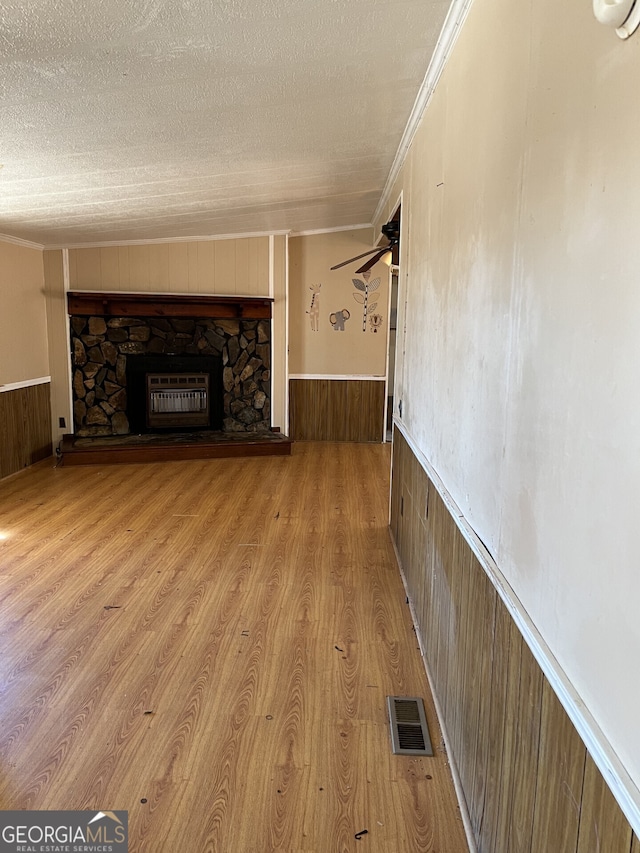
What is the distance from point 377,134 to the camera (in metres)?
3.04

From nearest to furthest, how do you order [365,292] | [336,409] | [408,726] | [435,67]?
[408,726]
[435,67]
[365,292]
[336,409]

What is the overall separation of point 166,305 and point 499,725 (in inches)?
217

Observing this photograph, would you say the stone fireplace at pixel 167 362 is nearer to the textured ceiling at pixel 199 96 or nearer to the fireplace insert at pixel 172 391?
the fireplace insert at pixel 172 391

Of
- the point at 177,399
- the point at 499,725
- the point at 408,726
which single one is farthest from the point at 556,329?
the point at 177,399

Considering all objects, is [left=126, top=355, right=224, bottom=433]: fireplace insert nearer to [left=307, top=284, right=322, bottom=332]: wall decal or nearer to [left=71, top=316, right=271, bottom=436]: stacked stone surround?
[left=71, top=316, right=271, bottom=436]: stacked stone surround

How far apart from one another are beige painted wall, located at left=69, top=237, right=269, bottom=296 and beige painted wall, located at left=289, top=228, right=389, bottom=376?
567 millimetres

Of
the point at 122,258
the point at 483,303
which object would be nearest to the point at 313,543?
the point at 483,303

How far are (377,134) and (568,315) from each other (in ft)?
7.99

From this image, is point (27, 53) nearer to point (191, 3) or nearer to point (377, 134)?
point (191, 3)

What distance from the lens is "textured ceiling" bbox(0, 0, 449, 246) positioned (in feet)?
5.79

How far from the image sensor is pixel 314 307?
6.80 meters

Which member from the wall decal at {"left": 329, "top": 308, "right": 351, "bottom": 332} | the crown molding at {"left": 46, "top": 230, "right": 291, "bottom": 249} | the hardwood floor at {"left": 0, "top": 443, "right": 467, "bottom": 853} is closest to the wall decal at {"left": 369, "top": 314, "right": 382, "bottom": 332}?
the wall decal at {"left": 329, "top": 308, "right": 351, "bottom": 332}

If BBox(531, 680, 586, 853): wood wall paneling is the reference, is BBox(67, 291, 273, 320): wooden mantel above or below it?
above

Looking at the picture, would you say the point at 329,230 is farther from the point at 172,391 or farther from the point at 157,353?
the point at 172,391
